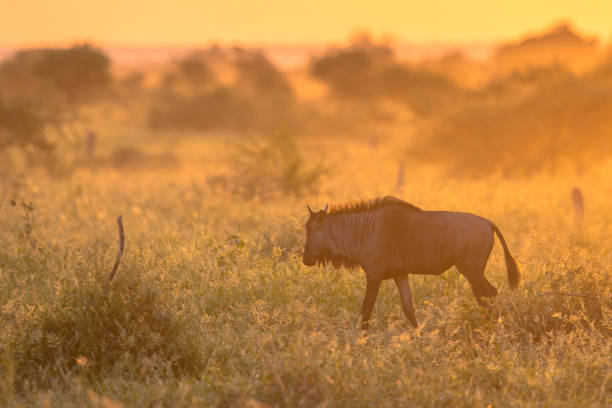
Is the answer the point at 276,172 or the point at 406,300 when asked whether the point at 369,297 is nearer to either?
the point at 406,300

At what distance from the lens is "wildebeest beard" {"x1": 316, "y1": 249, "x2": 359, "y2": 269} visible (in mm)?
5812

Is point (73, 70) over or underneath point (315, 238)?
over

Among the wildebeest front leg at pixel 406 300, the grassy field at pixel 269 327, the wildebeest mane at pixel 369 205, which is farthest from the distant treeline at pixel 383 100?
the wildebeest front leg at pixel 406 300

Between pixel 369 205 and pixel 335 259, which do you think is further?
pixel 335 259

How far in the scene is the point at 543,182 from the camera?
45.6 feet

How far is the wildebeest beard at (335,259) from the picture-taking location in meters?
5.81

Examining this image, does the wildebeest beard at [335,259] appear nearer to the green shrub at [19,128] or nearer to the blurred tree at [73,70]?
the green shrub at [19,128]

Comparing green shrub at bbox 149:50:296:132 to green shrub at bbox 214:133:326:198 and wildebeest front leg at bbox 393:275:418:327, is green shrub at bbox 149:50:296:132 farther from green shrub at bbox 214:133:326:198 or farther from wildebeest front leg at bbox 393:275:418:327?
wildebeest front leg at bbox 393:275:418:327

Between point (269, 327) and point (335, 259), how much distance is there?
Result: 0.91 metres

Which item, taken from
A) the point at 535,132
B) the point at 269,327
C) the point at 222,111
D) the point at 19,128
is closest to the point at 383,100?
the point at 222,111

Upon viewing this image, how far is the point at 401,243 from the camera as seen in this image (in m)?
5.52

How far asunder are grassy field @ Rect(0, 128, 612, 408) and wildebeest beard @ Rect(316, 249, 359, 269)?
459 mm

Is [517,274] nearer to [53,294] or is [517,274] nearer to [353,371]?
[353,371]

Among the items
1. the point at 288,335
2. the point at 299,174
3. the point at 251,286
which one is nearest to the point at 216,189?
the point at 299,174
